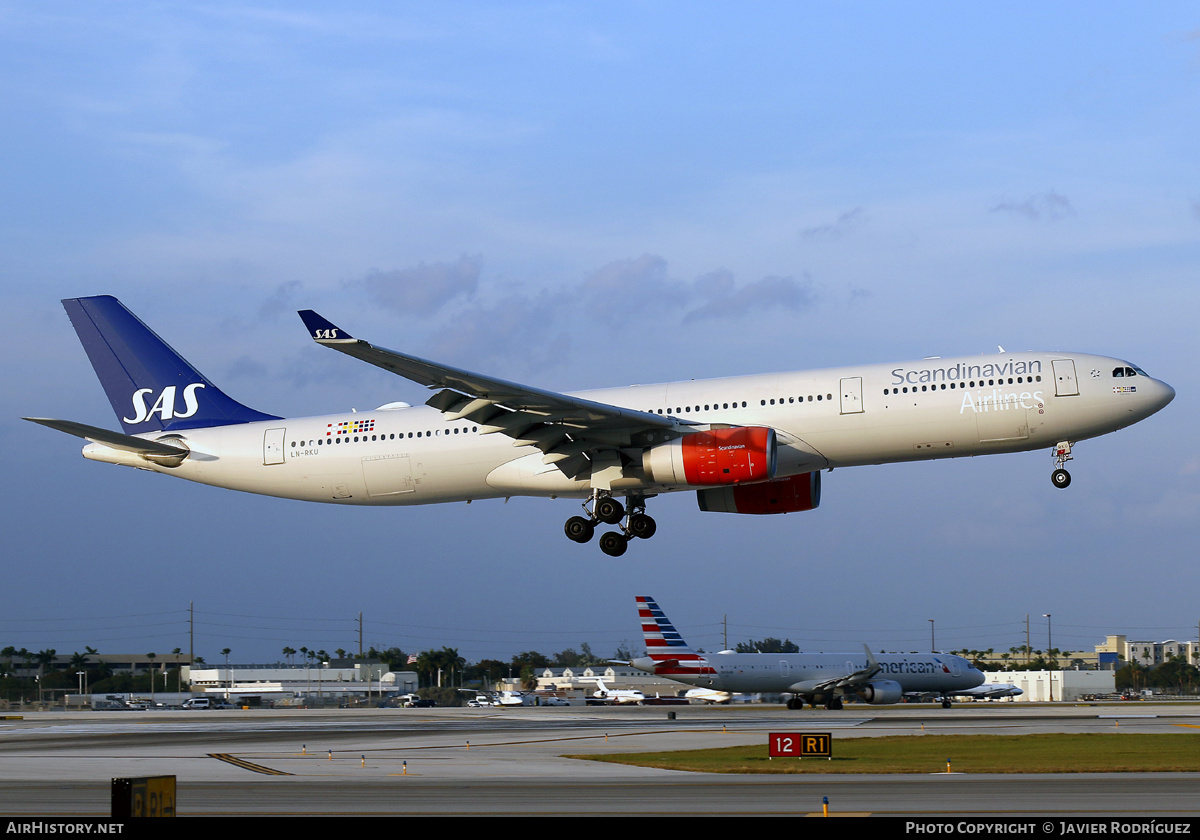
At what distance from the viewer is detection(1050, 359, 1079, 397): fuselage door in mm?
36312

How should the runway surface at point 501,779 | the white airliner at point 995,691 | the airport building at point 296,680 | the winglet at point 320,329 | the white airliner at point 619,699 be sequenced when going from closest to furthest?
the runway surface at point 501,779 → the winglet at point 320,329 → the white airliner at point 995,691 → the white airliner at point 619,699 → the airport building at point 296,680

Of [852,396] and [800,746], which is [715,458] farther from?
[800,746]

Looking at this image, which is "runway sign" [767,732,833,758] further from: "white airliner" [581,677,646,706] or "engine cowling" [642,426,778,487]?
"white airliner" [581,677,646,706]

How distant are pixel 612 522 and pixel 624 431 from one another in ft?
13.7

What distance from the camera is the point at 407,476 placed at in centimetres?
4216

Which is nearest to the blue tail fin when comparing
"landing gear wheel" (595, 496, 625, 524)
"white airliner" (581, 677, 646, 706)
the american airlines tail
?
"landing gear wheel" (595, 496, 625, 524)

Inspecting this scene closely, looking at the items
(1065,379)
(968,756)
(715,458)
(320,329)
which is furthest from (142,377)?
(1065,379)

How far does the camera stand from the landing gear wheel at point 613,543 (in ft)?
139

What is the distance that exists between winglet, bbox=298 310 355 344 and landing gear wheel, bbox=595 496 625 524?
12170 millimetres

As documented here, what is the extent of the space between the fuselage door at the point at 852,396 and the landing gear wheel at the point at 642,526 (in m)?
8.37

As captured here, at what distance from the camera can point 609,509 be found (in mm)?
40562

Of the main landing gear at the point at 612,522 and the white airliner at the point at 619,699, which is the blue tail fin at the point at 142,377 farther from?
the white airliner at the point at 619,699

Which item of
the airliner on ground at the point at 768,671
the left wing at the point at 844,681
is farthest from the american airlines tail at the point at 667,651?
the left wing at the point at 844,681

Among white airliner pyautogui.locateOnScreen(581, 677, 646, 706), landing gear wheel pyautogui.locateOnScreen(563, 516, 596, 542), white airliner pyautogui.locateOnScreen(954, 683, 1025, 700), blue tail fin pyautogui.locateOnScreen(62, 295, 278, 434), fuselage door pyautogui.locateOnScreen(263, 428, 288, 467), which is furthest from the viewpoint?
white airliner pyautogui.locateOnScreen(581, 677, 646, 706)
